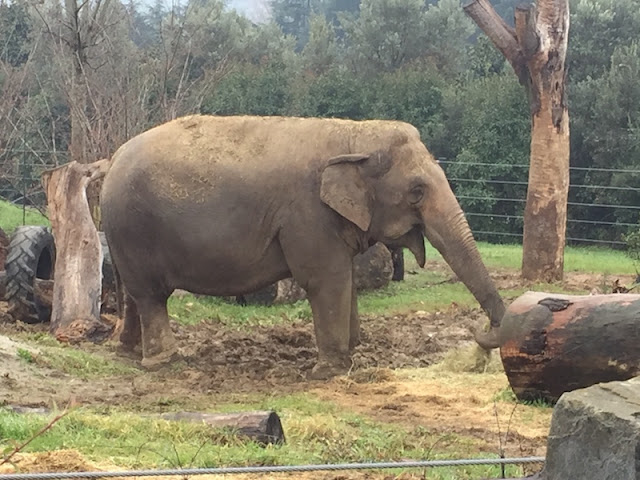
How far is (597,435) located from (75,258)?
8.27m

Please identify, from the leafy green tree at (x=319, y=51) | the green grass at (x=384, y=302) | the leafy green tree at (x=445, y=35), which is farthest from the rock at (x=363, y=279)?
the leafy green tree at (x=319, y=51)

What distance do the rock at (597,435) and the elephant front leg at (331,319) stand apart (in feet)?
17.2

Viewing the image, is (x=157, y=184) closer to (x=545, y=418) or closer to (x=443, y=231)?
(x=443, y=231)

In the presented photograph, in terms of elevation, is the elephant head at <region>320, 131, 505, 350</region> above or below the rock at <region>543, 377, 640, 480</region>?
above

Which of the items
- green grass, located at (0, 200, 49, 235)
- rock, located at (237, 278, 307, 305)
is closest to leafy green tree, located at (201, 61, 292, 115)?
green grass, located at (0, 200, 49, 235)

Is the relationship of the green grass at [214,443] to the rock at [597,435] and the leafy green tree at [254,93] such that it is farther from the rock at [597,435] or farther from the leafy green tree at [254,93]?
the leafy green tree at [254,93]

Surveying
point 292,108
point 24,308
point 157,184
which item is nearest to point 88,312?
point 24,308

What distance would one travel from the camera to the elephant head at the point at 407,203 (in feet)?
30.1

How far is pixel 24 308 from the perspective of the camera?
1176 centimetres

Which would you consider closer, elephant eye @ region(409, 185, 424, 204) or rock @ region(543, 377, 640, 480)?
rock @ region(543, 377, 640, 480)

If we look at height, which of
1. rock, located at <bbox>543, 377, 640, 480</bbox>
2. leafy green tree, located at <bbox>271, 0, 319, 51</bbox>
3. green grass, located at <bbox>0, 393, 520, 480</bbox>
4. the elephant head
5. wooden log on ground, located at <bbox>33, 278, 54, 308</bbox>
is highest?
leafy green tree, located at <bbox>271, 0, 319, 51</bbox>

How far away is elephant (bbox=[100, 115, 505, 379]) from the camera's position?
930 cm

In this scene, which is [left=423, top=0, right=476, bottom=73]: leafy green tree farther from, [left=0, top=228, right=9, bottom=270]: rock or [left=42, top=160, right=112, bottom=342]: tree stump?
[left=42, top=160, right=112, bottom=342]: tree stump

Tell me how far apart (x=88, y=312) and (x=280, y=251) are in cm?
254
